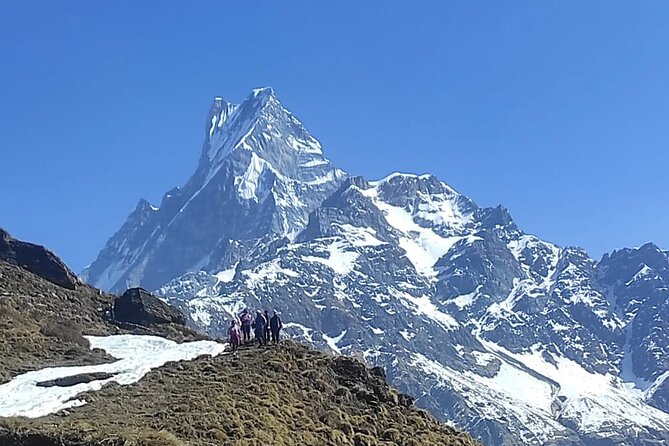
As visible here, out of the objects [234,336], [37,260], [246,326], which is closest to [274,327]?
[234,336]

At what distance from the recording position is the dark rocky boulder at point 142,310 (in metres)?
50.7

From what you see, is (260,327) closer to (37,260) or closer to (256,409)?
(256,409)

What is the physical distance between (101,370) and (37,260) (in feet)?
68.9

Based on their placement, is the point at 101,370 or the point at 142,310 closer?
the point at 101,370

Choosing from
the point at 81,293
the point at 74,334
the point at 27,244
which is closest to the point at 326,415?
the point at 74,334

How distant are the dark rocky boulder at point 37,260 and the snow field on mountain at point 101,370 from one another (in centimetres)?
1036

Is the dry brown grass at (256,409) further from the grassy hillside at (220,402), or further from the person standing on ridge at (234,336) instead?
the person standing on ridge at (234,336)

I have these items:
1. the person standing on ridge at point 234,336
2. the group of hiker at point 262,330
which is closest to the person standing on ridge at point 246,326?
the group of hiker at point 262,330

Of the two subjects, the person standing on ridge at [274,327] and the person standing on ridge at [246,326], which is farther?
the person standing on ridge at [246,326]

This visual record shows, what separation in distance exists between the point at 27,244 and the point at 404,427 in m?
30.0

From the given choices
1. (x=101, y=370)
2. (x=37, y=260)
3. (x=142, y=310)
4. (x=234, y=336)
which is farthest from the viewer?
(x=37, y=260)

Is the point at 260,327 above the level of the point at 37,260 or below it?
below

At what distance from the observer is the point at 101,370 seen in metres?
36.2

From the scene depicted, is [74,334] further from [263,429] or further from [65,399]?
[263,429]
